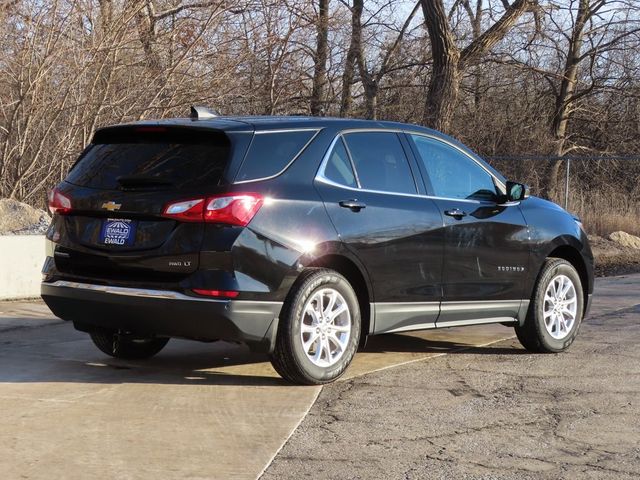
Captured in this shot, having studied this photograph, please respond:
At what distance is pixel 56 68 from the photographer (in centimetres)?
1334

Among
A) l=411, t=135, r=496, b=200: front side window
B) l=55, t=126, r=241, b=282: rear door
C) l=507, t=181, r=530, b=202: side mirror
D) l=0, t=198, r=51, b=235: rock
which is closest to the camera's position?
l=55, t=126, r=241, b=282: rear door

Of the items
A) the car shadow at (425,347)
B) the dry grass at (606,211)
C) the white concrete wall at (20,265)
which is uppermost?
the dry grass at (606,211)

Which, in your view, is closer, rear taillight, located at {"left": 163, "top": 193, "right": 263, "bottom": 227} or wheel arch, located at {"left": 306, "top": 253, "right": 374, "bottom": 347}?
rear taillight, located at {"left": 163, "top": 193, "right": 263, "bottom": 227}

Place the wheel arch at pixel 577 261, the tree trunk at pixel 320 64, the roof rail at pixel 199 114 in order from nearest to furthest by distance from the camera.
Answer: the roof rail at pixel 199 114, the wheel arch at pixel 577 261, the tree trunk at pixel 320 64

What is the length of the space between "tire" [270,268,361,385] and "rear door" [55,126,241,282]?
730 millimetres

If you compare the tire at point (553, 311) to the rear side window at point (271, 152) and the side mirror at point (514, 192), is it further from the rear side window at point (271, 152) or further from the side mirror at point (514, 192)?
the rear side window at point (271, 152)

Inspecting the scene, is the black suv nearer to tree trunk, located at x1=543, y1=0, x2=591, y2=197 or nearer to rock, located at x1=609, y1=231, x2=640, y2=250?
rock, located at x1=609, y1=231, x2=640, y2=250

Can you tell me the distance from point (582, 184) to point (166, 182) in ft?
69.3

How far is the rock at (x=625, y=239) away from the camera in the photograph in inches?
798

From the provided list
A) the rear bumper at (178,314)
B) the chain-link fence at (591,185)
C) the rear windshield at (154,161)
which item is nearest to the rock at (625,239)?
the chain-link fence at (591,185)

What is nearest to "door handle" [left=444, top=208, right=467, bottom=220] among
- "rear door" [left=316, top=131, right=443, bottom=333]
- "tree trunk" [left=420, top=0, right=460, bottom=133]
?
"rear door" [left=316, top=131, right=443, bottom=333]

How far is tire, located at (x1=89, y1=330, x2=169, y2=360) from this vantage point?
7.43 metres

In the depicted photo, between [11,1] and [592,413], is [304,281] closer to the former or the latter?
[592,413]

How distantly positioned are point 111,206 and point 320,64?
588 inches
